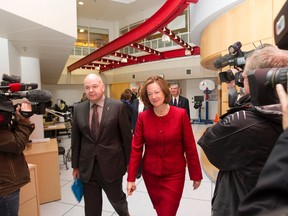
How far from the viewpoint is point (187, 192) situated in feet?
9.75

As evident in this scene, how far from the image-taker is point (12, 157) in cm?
154

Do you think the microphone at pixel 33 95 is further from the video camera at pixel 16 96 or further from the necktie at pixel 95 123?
the necktie at pixel 95 123

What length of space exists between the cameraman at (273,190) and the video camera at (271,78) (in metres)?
0.20

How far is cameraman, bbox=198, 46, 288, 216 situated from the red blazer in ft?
1.92

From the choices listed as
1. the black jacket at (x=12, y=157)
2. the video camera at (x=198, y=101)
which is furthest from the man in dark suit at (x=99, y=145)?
the video camera at (x=198, y=101)

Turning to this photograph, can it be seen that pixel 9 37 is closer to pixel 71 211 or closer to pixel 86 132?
pixel 86 132

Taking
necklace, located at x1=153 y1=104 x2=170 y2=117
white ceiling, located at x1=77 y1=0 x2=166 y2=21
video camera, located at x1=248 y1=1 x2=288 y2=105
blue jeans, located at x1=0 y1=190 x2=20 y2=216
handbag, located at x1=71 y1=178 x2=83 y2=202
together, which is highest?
white ceiling, located at x1=77 y1=0 x2=166 y2=21

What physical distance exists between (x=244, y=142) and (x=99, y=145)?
127cm

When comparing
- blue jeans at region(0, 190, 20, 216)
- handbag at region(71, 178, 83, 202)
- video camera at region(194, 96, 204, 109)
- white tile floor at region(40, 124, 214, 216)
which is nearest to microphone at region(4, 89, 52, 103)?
blue jeans at region(0, 190, 20, 216)

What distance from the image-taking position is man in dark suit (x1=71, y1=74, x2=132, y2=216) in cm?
186

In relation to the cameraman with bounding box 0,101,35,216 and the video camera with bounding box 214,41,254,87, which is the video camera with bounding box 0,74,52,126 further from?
the video camera with bounding box 214,41,254,87

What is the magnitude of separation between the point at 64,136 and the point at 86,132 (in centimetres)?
594

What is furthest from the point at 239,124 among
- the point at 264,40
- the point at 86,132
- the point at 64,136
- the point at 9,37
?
the point at 64,136

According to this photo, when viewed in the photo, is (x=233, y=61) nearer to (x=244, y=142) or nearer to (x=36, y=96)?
(x=244, y=142)
